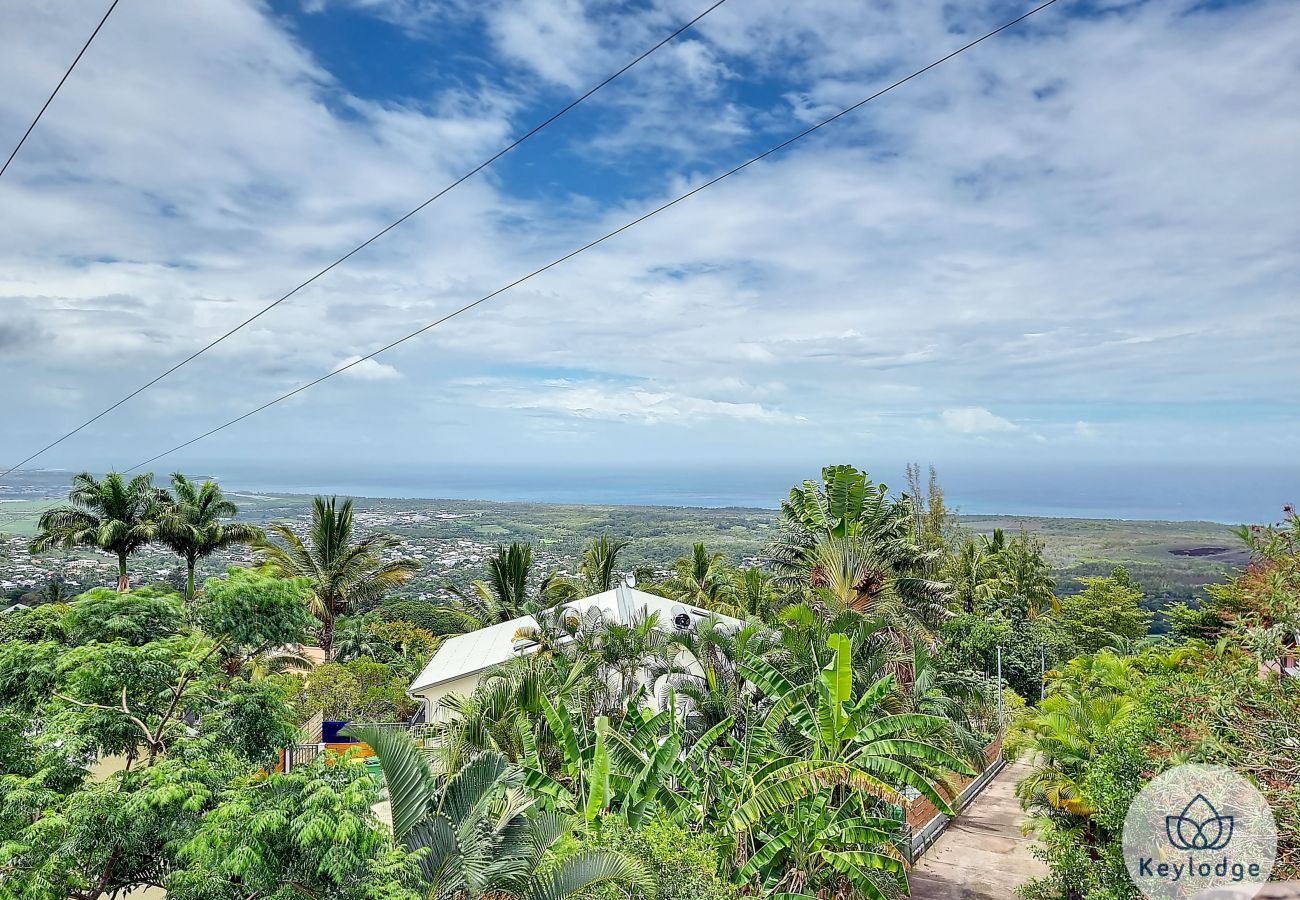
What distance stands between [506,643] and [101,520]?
47.7ft

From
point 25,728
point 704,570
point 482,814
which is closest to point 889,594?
point 482,814

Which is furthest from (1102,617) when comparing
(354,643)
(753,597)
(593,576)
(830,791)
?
(354,643)

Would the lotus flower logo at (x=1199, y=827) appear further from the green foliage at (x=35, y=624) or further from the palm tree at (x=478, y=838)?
the green foliage at (x=35, y=624)

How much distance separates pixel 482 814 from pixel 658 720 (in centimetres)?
292

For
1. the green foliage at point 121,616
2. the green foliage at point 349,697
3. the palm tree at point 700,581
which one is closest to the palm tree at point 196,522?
the green foliage at point 349,697

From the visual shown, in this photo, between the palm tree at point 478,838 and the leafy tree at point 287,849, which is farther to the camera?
the palm tree at point 478,838

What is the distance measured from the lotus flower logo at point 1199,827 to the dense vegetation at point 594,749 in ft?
1.35

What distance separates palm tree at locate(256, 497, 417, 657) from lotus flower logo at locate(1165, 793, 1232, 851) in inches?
994

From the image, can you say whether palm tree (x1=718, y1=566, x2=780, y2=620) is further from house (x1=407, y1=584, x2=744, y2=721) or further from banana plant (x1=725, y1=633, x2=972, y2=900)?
banana plant (x1=725, y1=633, x2=972, y2=900)

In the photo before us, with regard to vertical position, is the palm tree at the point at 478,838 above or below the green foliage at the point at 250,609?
below

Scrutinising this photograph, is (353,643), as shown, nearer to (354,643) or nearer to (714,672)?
(354,643)

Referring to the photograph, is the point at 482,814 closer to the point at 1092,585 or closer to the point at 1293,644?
the point at 1293,644

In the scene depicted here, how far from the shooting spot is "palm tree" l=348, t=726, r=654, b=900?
643 cm

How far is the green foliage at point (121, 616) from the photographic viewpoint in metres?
6.94
